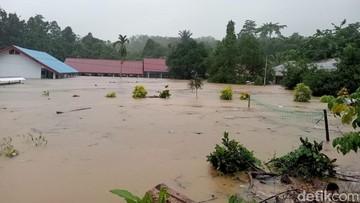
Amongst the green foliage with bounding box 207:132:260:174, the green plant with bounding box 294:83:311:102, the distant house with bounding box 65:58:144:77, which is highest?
the distant house with bounding box 65:58:144:77

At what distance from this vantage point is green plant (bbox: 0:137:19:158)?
247 inches

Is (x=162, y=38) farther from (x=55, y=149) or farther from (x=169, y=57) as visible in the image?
(x=55, y=149)

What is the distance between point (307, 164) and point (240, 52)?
34.9 meters

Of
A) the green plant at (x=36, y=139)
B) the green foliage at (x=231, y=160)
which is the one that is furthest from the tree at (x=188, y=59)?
the green foliage at (x=231, y=160)

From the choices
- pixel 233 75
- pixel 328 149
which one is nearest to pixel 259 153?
pixel 328 149

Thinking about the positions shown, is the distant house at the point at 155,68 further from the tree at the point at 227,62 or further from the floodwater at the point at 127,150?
the floodwater at the point at 127,150

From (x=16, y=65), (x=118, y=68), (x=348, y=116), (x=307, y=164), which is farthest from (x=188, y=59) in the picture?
(x=348, y=116)

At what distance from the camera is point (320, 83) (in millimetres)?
25859

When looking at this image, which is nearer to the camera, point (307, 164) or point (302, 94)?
point (307, 164)

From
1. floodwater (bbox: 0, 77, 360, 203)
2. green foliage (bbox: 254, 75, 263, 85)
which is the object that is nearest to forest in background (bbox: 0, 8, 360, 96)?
green foliage (bbox: 254, 75, 263, 85)

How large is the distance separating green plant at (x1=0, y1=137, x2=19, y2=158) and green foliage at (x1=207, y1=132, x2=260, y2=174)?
3.73 m

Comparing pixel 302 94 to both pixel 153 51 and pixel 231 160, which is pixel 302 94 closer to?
pixel 231 160

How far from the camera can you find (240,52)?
129 ft

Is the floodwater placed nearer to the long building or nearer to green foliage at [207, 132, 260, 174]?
green foliage at [207, 132, 260, 174]
